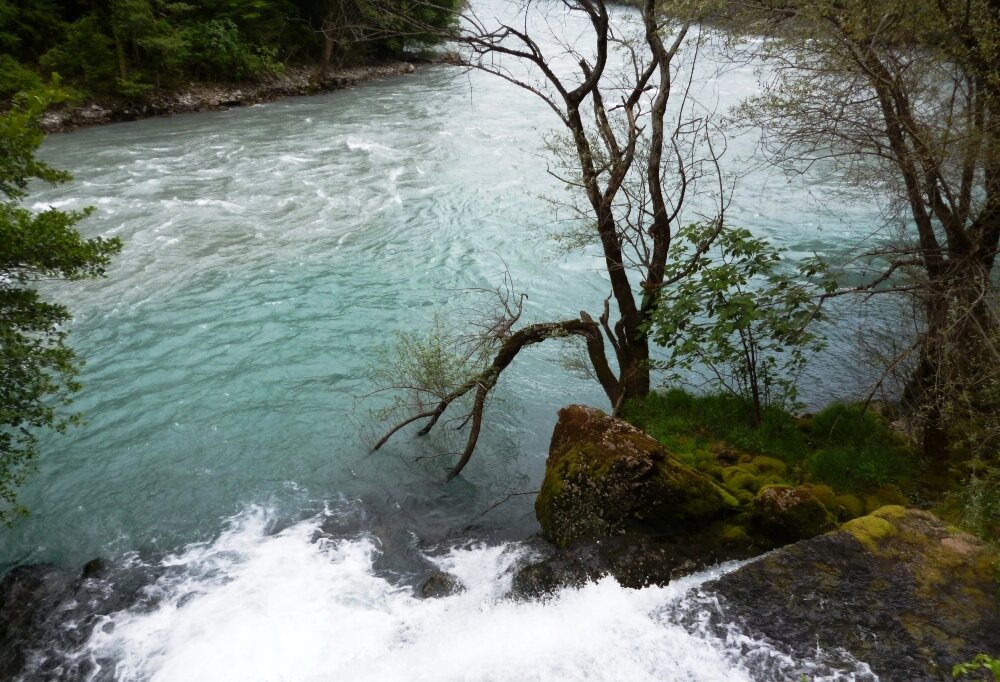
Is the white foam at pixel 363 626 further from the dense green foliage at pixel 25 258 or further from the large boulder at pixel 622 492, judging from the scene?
the dense green foliage at pixel 25 258

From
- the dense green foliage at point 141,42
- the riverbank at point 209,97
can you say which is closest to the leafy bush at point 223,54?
the dense green foliage at point 141,42

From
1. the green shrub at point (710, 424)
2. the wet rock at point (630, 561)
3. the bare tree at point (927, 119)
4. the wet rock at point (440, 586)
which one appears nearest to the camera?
the wet rock at point (630, 561)

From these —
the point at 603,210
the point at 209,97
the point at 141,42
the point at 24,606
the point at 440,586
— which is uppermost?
the point at 141,42

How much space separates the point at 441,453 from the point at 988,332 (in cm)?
658

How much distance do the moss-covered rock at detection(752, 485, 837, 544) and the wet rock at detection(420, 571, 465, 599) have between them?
3129 mm

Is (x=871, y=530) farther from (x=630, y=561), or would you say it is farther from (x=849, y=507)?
(x=630, y=561)

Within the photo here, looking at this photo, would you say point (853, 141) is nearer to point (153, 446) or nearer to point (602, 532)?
point (602, 532)

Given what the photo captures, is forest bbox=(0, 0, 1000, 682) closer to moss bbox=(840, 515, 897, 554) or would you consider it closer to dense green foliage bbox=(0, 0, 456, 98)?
moss bbox=(840, 515, 897, 554)

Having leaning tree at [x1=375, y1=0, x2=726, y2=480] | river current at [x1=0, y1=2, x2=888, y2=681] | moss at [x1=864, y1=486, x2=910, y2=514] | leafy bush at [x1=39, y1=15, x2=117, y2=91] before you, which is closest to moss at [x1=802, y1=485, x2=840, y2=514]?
moss at [x1=864, y1=486, x2=910, y2=514]

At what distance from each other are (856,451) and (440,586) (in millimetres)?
5138

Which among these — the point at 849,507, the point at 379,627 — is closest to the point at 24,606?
the point at 379,627

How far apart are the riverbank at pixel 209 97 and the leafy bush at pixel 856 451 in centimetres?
2424

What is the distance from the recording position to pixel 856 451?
8094mm

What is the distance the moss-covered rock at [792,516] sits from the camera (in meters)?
6.43
